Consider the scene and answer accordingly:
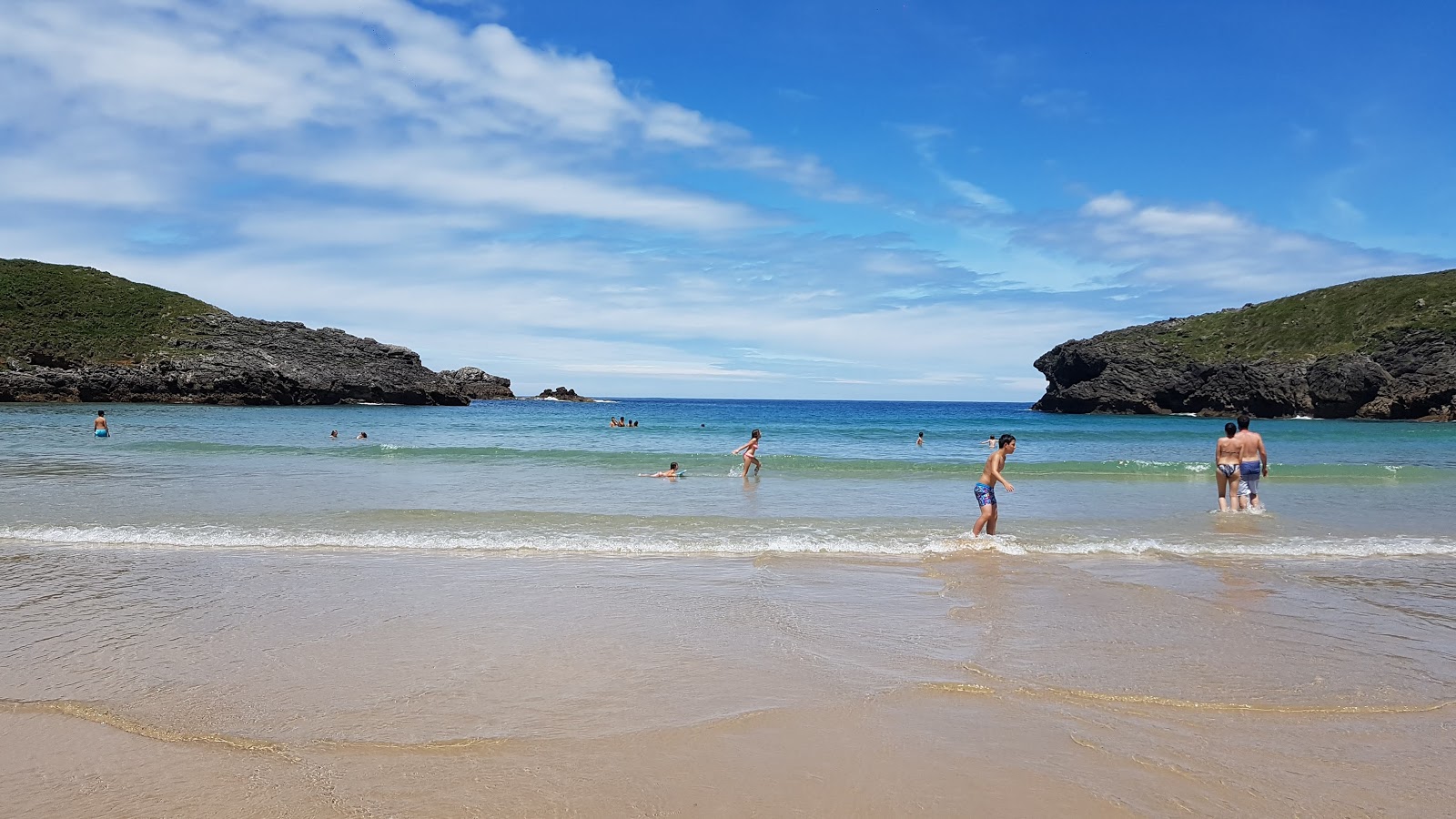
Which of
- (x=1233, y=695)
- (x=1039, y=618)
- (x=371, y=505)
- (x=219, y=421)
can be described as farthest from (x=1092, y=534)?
(x=219, y=421)

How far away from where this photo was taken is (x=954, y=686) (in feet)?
16.9

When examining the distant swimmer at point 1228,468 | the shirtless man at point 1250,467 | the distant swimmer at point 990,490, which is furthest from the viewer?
the distant swimmer at point 1228,468

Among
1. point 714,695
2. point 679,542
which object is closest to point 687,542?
point 679,542

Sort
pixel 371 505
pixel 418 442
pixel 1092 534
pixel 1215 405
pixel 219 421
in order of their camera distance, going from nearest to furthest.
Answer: pixel 1092 534 < pixel 371 505 < pixel 418 442 < pixel 219 421 < pixel 1215 405

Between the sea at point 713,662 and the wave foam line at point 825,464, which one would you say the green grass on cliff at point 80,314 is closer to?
the wave foam line at point 825,464

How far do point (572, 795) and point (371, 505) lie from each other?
11875 mm

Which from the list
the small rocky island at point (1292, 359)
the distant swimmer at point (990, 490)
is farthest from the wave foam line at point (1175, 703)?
the small rocky island at point (1292, 359)

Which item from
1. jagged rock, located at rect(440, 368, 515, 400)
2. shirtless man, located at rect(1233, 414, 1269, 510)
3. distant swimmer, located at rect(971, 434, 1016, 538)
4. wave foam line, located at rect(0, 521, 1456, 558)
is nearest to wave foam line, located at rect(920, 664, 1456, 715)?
wave foam line, located at rect(0, 521, 1456, 558)

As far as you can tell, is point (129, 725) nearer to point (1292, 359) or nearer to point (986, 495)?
point (986, 495)

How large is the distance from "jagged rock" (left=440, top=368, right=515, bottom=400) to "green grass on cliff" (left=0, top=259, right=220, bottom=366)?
111ft

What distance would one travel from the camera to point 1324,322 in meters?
72.6

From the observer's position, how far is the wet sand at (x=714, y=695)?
3688 mm

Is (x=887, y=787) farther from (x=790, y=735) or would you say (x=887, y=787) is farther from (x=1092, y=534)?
(x=1092, y=534)

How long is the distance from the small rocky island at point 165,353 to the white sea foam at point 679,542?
5948 cm
